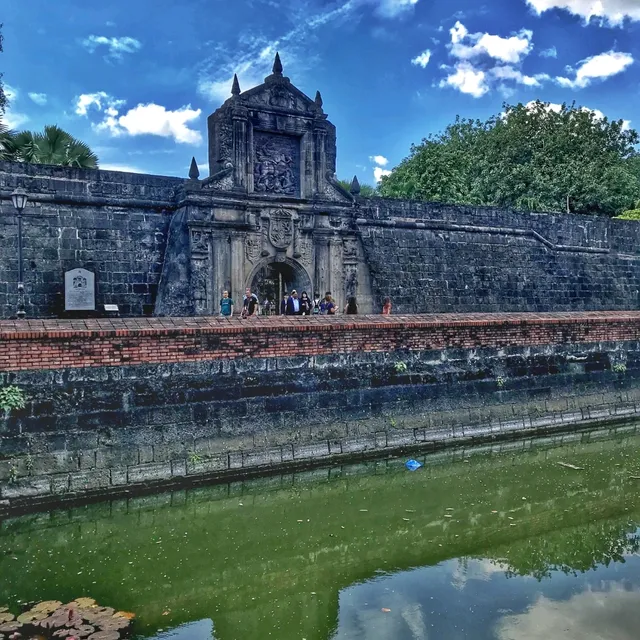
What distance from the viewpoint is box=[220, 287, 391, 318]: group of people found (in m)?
14.5

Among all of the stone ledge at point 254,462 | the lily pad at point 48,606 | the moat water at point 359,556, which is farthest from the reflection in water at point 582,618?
the stone ledge at point 254,462

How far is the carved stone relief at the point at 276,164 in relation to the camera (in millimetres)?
15766

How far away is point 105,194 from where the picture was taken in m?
14.6

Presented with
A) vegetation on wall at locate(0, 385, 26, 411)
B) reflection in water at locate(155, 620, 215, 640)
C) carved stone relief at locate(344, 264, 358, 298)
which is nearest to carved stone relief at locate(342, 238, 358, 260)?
carved stone relief at locate(344, 264, 358, 298)

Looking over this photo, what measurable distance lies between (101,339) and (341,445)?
342 centimetres

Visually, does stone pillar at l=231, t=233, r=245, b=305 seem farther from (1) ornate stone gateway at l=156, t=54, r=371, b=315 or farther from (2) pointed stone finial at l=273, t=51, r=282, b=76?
(2) pointed stone finial at l=273, t=51, r=282, b=76

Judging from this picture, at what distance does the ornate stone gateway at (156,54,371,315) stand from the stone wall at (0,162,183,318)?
523 mm

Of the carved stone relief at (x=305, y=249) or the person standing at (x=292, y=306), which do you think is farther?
the carved stone relief at (x=305, y=249)

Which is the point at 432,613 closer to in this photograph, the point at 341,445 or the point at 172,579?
the point at 172,579

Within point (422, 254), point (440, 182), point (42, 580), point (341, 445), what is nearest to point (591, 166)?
point (440, 182)

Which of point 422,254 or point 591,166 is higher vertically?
point 591,166

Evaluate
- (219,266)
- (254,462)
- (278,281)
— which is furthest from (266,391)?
(278,281)

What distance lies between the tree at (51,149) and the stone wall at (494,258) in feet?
25.8

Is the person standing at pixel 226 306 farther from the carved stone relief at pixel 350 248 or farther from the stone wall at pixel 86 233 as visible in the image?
the carved stone relief at pixel 350 248
